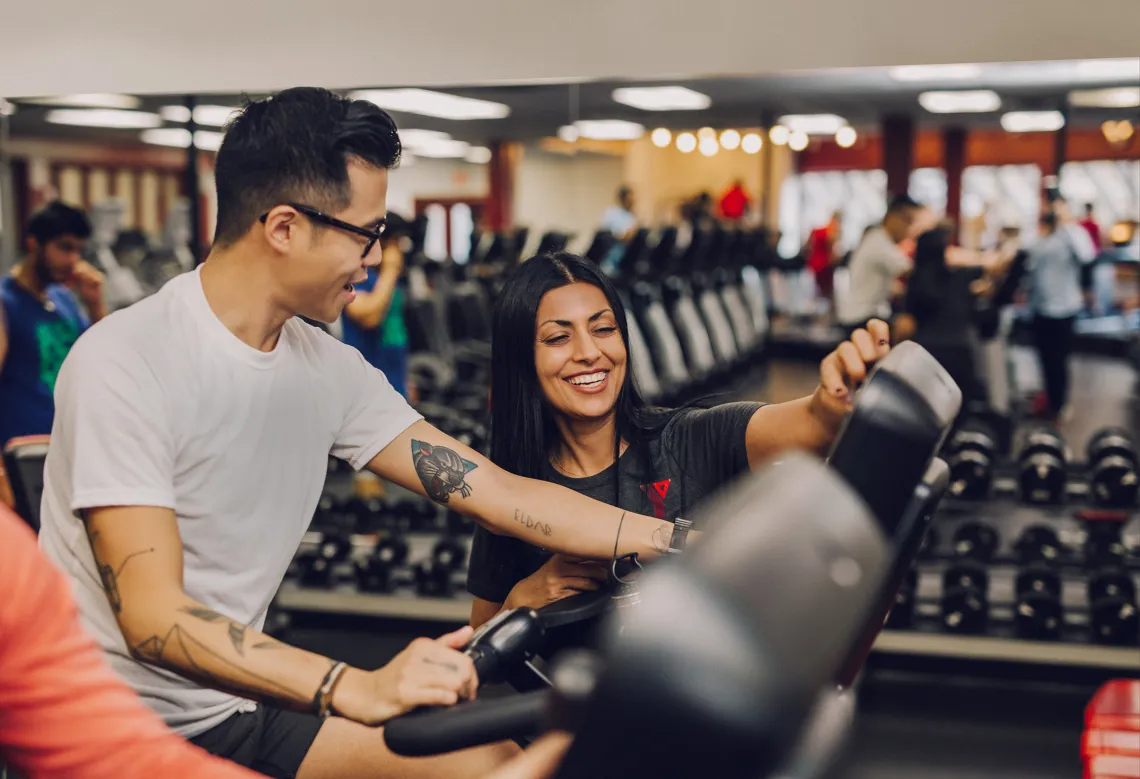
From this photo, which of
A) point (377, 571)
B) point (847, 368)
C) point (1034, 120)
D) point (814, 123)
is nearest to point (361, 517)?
point (377, 571)

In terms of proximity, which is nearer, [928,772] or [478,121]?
[928,772]

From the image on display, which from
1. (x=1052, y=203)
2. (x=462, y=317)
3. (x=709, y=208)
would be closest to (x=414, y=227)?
(x=462, y=317)

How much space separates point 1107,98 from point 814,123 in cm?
171

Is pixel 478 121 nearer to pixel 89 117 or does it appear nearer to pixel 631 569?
pixel 89 117

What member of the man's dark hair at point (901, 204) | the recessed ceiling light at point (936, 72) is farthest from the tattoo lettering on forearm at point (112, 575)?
the man's dark hair at point (901, 204)

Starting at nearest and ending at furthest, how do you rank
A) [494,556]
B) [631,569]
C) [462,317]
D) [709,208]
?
[631,569] → [494,556] → [462,317] → [709,208]

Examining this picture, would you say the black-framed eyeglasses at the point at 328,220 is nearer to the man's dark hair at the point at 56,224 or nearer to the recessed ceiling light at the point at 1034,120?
the man's dark hair at the point at 56,224

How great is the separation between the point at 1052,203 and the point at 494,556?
665 cm

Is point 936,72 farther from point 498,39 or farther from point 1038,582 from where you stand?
point 1038,582

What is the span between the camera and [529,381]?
1968 millimetres

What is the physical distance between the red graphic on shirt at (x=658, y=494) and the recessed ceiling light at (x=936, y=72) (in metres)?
2.15

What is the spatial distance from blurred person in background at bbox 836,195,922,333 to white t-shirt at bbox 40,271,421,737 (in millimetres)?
5796

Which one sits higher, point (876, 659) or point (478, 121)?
point (478, 121)

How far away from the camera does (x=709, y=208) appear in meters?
8.10
